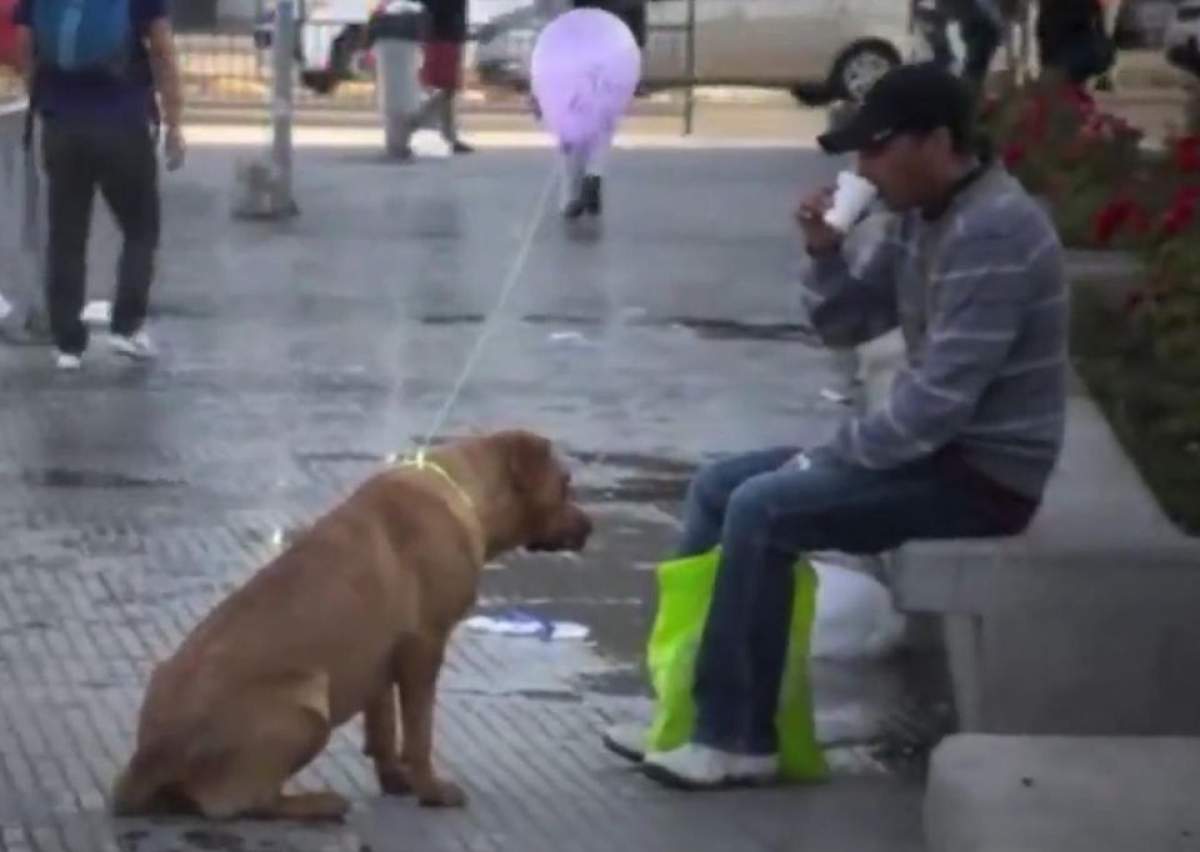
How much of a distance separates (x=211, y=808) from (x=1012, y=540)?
183 centimetres

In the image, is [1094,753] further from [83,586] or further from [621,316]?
[621,316]

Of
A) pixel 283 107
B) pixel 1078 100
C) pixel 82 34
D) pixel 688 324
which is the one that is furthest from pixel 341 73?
pixel 82 34

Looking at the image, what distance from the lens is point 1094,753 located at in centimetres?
613

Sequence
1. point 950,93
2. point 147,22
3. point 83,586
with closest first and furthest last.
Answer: point 950,93 < point 83,586 < point 147,22

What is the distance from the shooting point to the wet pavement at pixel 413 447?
21.7 ft

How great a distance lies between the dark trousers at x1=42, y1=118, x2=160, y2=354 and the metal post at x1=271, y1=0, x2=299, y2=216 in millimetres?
6617

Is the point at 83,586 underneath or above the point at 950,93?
underneath

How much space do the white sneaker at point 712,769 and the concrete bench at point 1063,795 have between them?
23.2 inches

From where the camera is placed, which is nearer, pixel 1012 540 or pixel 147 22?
pixel 1012 540

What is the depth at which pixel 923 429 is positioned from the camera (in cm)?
661

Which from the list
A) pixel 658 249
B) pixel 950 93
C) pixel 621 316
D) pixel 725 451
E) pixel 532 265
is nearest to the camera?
pixel 950 93

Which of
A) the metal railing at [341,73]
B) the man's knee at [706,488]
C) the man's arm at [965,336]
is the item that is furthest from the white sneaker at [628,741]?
the metal railing at [341,73]

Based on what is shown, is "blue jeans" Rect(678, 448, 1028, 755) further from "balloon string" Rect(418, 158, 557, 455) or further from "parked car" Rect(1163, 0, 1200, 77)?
"parked car" Rect(1163, 0, 1200, 77)

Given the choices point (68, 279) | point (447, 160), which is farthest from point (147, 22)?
point (447, 160)
